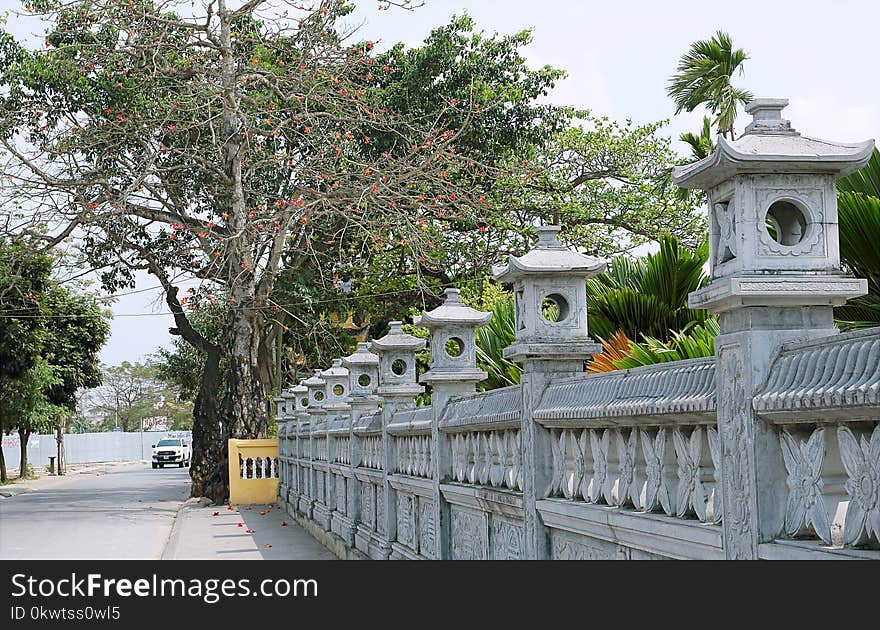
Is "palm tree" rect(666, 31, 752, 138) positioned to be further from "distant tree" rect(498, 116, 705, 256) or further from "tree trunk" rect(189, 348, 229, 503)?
"tree trunk" rect(189, 348, 229, 503)

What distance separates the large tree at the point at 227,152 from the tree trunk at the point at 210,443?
49 mm

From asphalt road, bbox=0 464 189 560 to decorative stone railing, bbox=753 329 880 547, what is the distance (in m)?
10.8

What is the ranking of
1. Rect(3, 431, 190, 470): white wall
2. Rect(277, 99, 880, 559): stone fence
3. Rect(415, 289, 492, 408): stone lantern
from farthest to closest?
Rect(3, 431, 190, 470): white wall < Rect(415, 289, 492, 408): stone lantern < Rect(277, 99, 880, 559): stone fence

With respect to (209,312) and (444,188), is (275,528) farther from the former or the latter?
(209,312)

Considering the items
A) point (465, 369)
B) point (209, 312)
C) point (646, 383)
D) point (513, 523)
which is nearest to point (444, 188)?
point (209, 312)

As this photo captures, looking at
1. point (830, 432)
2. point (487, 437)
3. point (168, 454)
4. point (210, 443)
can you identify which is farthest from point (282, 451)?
point (168, 454)

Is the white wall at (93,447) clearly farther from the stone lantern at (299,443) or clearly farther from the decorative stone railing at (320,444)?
the decorative stone railing at (320,444)

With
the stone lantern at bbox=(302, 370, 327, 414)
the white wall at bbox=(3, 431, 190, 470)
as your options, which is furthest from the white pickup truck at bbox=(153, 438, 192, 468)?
the stone lantern at bbox=(302, 370, 327, 414)

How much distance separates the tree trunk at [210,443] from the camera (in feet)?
73.8

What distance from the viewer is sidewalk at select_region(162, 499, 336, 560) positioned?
12586mm

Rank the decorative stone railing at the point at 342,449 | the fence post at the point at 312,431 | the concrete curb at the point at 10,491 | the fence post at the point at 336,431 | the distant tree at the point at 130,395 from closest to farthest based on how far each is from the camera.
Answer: the decorative stone railing at the point at 342,449
the fence post at the point at 336,431
the fence post at the point at 312,431
the concrete curb at the point at 10,491
the distant tree at the point at 130,395

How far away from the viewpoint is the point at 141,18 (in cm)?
2034

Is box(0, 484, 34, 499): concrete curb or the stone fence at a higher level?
the stone fence

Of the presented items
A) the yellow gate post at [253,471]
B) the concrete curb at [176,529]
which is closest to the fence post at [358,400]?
the concrete curb at [176,529]
